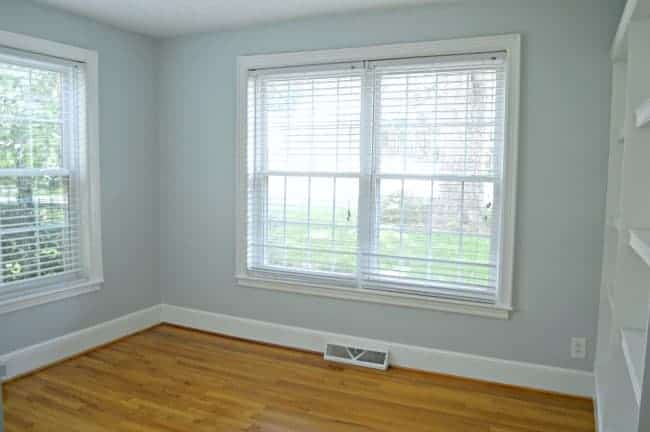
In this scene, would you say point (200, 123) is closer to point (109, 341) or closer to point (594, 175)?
point (109, 341)

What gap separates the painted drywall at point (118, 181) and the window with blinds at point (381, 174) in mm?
921

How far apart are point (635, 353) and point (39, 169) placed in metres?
3.46

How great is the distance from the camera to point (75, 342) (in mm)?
3633

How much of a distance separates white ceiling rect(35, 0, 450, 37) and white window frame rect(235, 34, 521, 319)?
263 millimetres

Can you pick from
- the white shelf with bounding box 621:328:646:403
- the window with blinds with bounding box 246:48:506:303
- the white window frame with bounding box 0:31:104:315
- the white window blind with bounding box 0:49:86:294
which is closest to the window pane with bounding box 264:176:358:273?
the window with blinds with bounding box 246:48:506:303

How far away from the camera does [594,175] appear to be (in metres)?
2.97

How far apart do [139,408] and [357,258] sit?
1.66m

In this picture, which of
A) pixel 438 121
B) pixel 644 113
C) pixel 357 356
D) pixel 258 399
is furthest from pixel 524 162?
pixel 258 399

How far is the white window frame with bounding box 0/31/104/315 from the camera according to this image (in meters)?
3.43

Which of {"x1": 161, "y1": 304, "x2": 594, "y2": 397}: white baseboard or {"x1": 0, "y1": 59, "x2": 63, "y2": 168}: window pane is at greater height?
{"x1": 0, "y1": 59, "x2": 63, "y2": 168}: window pane

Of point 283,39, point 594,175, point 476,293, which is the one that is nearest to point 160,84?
point 283,39

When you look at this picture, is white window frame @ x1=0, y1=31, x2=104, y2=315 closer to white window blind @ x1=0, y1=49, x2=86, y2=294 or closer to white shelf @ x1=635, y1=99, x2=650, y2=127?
white window blind @ x1=0, y1=49, x2=86, y2=294

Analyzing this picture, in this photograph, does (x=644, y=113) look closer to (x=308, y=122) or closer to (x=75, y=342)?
(x=308, y=122)

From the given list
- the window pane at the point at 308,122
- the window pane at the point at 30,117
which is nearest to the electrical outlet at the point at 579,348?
the window pane at the point at 308,122
